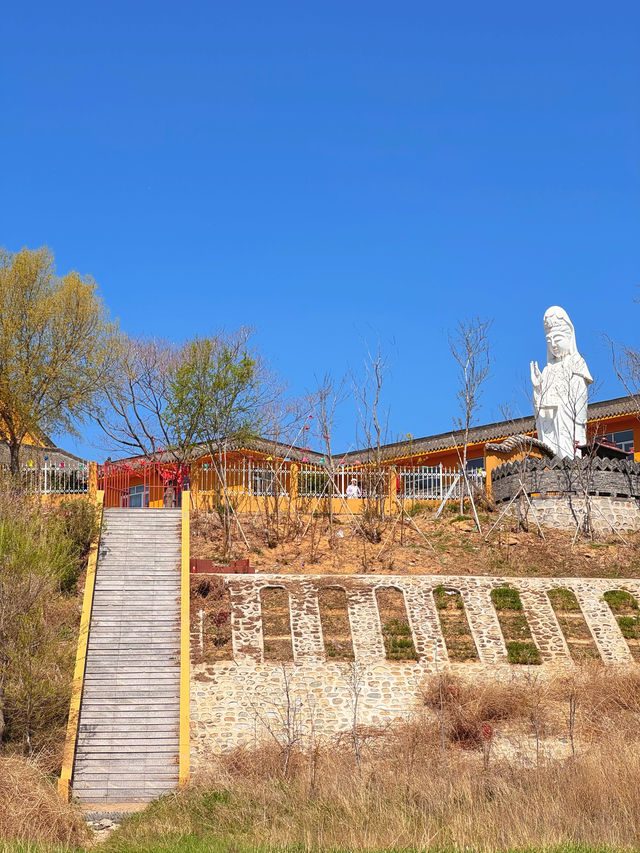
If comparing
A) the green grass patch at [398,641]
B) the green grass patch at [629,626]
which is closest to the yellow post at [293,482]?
the green grass patch at [398,641]

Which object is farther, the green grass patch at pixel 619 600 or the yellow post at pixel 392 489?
the yellow post at pixel 392 489

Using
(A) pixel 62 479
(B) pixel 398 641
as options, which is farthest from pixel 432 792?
(A) pixel 62 479

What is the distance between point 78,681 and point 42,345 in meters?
12.1

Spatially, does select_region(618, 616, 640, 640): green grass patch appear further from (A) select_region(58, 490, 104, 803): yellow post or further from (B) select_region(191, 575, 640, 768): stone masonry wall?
(A) select_region(58, 490, 104, 803): yellow post

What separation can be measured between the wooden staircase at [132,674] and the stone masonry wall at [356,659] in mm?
716

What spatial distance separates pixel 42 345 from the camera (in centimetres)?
2809

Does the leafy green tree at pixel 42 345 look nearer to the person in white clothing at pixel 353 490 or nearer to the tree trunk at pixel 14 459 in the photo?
the tree trunk at pixel 14 459

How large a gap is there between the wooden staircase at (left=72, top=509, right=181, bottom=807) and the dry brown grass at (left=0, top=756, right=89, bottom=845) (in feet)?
4.01

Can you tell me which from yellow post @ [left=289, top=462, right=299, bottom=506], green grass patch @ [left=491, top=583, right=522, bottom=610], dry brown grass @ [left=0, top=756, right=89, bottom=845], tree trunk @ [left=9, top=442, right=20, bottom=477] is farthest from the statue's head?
dry brown grass @ [left=0, top=756, right=89, bottom=845]

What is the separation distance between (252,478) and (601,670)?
12170 millimetres

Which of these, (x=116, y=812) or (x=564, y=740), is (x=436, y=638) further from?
(x=116, y=812)

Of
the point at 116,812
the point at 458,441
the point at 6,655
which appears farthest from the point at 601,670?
the point at 458,441

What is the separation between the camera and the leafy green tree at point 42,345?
27703mm

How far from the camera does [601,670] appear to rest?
20.2 meters
